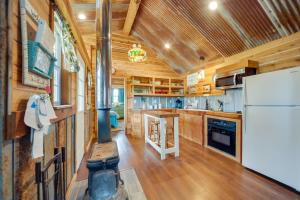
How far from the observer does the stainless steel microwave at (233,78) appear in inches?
126

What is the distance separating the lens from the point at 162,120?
3320mm

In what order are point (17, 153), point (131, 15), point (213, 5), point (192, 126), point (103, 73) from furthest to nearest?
point (192, 126)
point (131, 15)
point (213, 5)
point (103, 73)
point (17, 153)

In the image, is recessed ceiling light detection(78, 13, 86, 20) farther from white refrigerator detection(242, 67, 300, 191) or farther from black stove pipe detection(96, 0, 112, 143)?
white refrigerator detection(242, 67, 300, 191)

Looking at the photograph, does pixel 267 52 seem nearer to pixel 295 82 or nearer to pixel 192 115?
pixel 295 82

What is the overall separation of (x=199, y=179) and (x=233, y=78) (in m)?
2.40

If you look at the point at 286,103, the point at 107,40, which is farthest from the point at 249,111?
the point at 107,40

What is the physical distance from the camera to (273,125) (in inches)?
90.7

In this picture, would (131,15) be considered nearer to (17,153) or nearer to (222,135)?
(222,135)

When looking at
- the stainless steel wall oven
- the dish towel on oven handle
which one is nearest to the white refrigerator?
the stainless steel wall oven

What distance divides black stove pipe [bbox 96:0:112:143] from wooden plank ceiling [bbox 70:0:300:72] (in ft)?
5.70

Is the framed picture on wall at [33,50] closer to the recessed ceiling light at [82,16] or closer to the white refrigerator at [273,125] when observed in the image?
the white refrigerator at [273,125]

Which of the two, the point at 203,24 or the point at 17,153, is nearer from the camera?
the point at 17,153

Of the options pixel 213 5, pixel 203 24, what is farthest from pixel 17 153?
pixel 203 24

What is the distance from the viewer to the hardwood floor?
202cm
